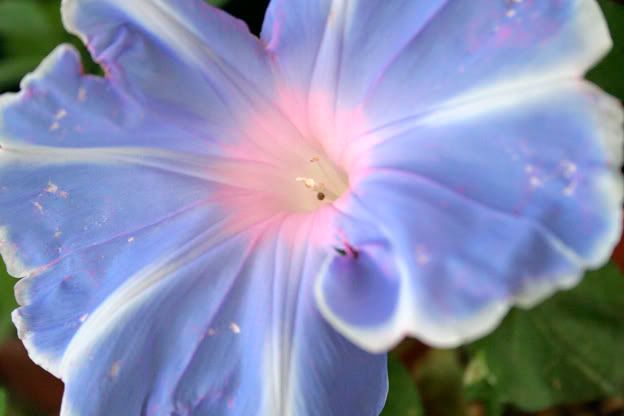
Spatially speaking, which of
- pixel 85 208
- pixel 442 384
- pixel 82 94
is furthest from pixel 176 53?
pixel 442 384

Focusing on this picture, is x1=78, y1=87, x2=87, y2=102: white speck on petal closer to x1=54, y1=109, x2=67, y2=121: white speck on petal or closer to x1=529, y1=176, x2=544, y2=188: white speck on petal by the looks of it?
x1=54, y1=109, x2=67, y2=121: white speck on petal

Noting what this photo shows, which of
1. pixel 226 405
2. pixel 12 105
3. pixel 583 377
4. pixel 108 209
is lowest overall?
pixel 583 377

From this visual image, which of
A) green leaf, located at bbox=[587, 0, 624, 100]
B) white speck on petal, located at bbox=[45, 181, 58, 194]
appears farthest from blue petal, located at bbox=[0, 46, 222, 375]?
green leaf, located at bbox=[587, 0, 624, 100]

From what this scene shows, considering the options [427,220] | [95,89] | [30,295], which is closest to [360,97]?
[427,220]

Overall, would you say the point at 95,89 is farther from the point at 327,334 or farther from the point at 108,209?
the point at 327,334

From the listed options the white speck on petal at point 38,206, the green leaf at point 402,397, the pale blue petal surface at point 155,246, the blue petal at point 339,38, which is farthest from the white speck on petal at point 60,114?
the green leaf at point 402,397

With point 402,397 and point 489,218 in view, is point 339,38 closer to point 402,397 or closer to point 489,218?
point 489,218
